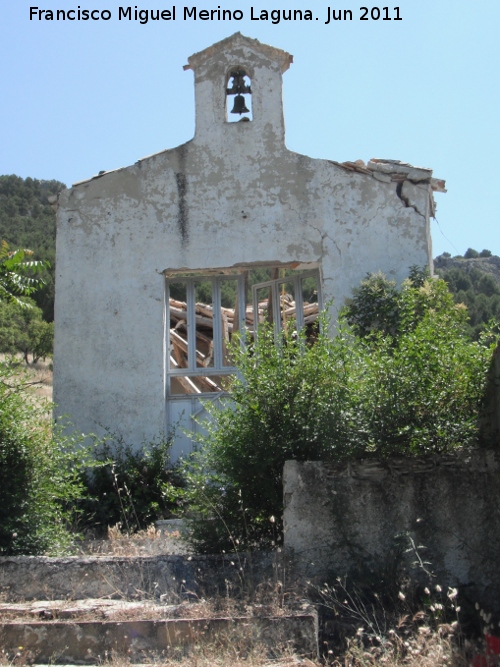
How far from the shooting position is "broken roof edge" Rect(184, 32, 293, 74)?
11734mm

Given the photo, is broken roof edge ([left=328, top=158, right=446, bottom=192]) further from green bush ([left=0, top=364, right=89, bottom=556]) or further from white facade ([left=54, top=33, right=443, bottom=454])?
green bush ([left=0, top=364, right=89, bottom=556])

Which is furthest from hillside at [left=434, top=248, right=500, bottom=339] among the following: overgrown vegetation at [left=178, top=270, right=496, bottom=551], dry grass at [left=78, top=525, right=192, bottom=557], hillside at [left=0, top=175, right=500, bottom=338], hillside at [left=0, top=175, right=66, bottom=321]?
hillside at [left=0, top=175, right=66, bottom=321]

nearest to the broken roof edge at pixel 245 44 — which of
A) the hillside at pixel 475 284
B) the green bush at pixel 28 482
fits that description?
the hillside at pixel 475 284

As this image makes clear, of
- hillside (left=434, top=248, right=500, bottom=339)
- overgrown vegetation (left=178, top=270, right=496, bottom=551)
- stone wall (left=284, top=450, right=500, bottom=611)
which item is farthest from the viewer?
hillside (left=434, top=248, right=500, bottom=339)

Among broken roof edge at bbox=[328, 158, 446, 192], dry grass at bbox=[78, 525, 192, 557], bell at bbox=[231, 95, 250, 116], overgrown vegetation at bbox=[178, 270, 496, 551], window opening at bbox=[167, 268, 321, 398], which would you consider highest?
bell at bbox=[231, 95, 250, 116]

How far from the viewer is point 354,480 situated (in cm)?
657

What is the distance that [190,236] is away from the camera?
11.2 meters

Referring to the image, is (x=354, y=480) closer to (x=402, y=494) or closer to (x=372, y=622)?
(x=402, y=494)

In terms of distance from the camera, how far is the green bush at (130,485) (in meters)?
9.40

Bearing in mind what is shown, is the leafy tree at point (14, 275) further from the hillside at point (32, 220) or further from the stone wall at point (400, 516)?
the hillside at point (32, 220)

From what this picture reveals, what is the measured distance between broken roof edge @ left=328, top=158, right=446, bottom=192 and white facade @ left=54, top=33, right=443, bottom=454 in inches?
0.6

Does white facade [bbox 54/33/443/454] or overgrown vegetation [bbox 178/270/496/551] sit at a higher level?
white facade [bbox 54/33/443/454]

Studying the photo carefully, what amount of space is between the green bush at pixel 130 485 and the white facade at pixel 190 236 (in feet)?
1.36

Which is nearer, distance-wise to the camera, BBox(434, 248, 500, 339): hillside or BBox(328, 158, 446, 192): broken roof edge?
BBox(328, 158, 446, 192): broken roof edge
